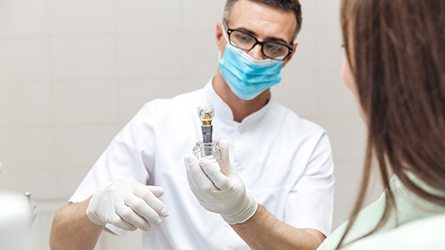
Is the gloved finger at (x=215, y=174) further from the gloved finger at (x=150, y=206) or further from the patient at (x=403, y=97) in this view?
the patient at (x=403, y=97)

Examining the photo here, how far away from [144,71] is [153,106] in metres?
0.60

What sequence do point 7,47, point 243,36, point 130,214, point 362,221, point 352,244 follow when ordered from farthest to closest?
point 7,47
point 243,36
point 130,214
point 362,221
point 352,244

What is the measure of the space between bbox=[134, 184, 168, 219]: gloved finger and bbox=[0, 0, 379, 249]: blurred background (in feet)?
3.42

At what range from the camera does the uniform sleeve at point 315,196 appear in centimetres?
191

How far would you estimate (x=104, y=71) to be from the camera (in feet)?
8.76

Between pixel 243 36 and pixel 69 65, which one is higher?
pixel 243 36

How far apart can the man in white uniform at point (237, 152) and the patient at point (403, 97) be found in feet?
3.17

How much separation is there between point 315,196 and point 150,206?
0.49 metres

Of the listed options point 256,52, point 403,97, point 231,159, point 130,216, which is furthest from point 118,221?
point 403,97

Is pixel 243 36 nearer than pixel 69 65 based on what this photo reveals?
Yes

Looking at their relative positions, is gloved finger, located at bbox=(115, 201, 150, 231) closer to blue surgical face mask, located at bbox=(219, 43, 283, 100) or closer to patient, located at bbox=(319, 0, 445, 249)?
blue surgical face mask, located at bbox=(219, 43, 283, 100)

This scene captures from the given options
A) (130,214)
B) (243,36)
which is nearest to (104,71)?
(243,36)

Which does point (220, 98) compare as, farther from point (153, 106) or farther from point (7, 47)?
point (7, 47)

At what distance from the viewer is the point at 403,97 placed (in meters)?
0.82
